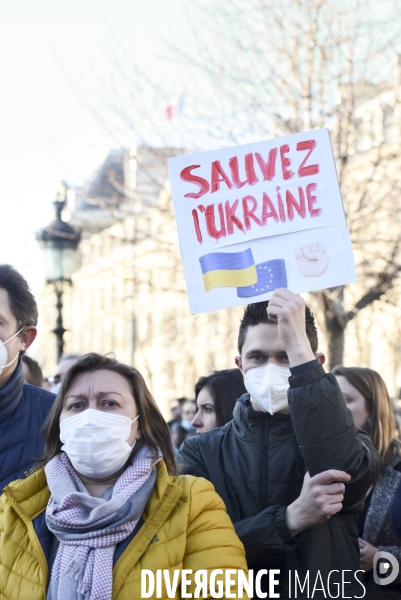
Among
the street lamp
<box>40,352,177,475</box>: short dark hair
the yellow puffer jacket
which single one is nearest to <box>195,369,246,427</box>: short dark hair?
<box>40,352,177,475</box>: short dark hair

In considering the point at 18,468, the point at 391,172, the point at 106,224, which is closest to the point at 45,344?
the point at 106,224

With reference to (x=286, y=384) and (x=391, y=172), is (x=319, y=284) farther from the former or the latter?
(x=391, y=172)

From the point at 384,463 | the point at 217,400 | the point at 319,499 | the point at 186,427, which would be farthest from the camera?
the point at 186,427

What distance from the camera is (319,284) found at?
3.55 metres

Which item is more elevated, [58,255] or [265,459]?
[58,255]

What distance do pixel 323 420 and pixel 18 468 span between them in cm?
130

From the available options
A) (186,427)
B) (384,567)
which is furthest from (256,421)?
(186,427)

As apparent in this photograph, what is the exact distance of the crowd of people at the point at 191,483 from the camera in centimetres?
301

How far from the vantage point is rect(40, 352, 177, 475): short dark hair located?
3.40 m

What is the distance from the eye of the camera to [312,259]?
360cm

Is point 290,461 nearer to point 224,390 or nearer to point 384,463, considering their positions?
point 384,463

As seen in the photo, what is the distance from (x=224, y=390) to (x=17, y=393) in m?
1.63

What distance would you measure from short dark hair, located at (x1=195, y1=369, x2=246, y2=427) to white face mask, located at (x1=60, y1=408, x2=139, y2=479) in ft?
5.99

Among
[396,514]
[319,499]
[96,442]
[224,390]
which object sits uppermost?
[224,390]
